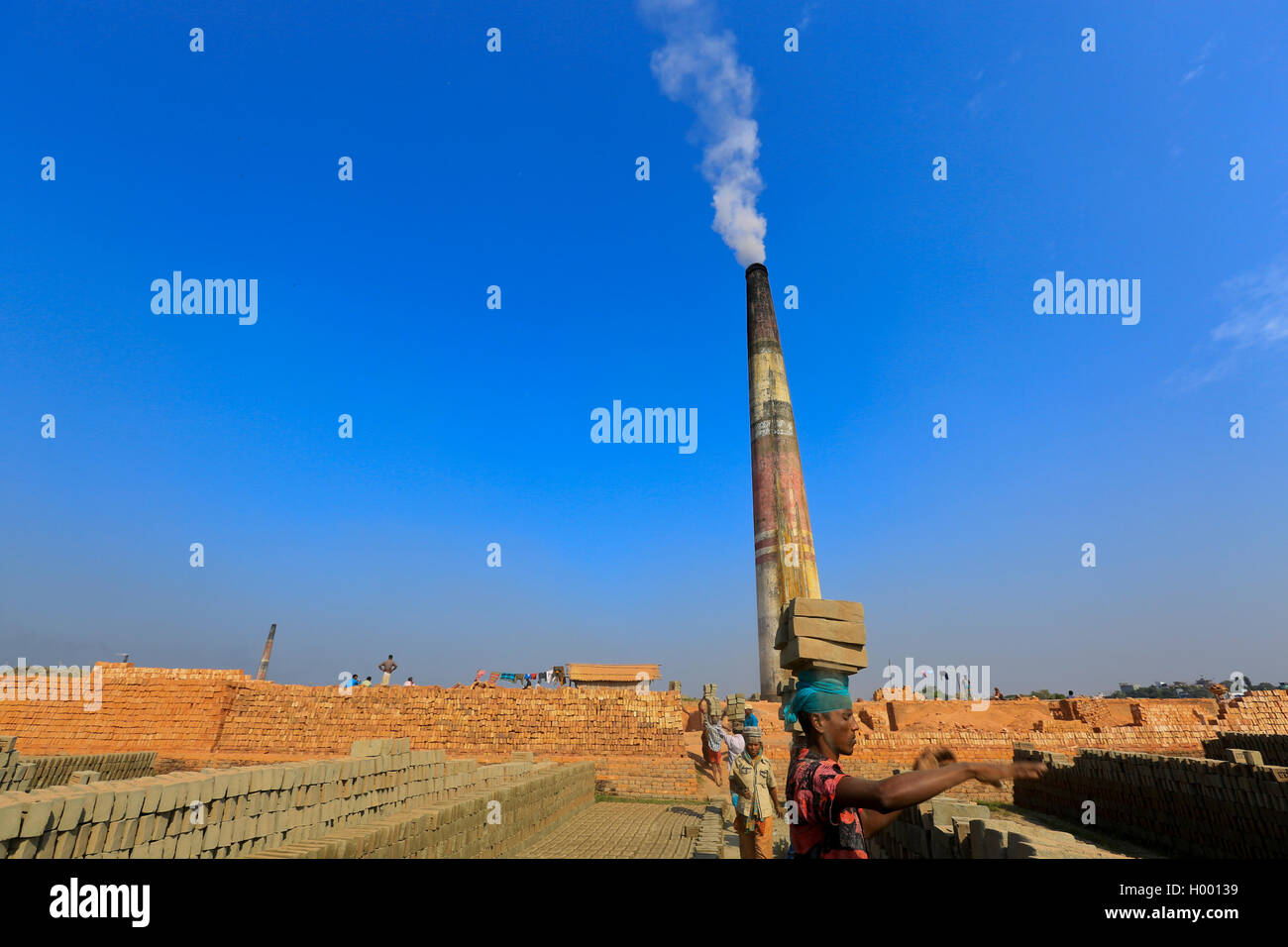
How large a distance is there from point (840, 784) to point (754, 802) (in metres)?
5.18

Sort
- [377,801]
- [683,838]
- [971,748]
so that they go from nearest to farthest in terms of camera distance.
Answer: [377,801] < [683,838] < [971,748]

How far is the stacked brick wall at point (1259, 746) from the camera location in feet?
41.8

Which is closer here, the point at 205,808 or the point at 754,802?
the point at 205,808

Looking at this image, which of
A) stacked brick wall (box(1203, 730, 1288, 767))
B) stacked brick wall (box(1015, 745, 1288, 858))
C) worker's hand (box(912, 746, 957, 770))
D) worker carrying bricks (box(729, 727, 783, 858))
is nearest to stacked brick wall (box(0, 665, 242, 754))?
worker carrying bricks (box(729, 727, 783, 858))

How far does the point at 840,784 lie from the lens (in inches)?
79.0

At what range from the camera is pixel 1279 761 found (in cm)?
1285

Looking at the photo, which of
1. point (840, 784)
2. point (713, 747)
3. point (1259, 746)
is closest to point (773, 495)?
point (713, 747)

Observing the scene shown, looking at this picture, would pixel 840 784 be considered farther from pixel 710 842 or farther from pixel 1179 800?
pixel 1179 800
